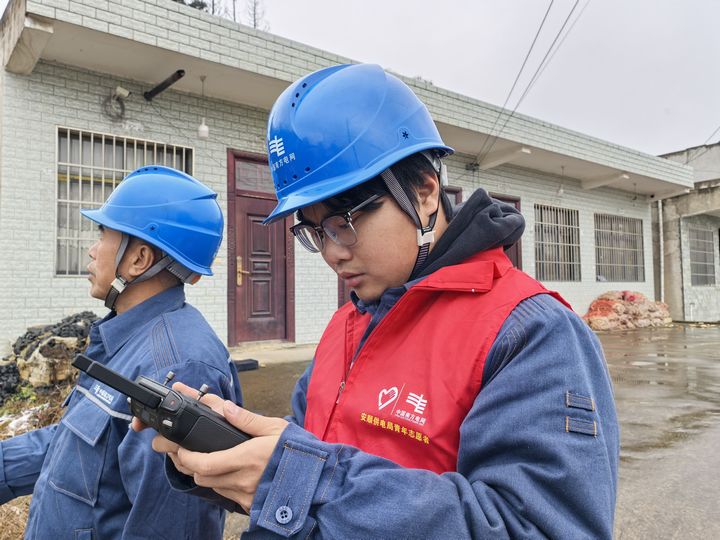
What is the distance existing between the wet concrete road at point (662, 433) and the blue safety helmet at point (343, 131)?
211 centimetres

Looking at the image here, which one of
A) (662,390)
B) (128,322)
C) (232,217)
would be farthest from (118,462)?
(232,217)

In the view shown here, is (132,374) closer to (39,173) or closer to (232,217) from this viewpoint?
(39,173)

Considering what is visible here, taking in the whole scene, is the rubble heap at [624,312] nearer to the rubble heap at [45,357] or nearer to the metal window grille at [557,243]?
the metal window grille at [557,243]

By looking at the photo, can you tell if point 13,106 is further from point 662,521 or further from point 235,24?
point 662,521

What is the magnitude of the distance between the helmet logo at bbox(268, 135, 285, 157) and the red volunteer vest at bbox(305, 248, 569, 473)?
0.53 metres

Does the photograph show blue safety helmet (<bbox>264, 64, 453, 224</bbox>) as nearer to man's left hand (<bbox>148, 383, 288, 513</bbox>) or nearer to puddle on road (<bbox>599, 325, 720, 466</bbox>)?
man's left hand (<bbox>148, 383, 288, 513</bbox>)

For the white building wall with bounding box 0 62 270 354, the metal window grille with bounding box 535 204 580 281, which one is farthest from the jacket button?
the metal window grille with bounding box 535 204 580 281

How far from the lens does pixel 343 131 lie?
1134mm

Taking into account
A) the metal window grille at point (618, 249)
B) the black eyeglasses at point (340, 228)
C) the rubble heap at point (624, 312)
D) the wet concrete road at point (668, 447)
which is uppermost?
the metal window grille at point (618, 249)

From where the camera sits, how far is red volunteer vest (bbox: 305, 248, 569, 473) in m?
0.88

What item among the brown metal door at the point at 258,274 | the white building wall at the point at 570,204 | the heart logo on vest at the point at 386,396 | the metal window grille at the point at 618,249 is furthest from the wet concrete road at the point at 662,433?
the metal window grille at the point at 618,249

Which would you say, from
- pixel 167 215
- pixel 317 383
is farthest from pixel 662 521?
pixel 167 215

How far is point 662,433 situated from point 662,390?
1731 millimetres

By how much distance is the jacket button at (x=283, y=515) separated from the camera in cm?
73
